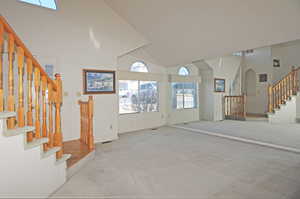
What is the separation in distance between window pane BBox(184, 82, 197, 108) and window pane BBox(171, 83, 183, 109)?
0.26 metres

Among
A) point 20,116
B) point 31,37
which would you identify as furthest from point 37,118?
point 31,37

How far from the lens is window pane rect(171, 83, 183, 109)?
7.59 meters

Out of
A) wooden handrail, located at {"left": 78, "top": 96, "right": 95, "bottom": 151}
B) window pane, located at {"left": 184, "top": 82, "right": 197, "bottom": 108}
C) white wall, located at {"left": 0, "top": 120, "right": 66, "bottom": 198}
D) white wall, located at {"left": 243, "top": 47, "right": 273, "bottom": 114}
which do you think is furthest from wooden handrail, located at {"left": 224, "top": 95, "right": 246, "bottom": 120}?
white wall, located at {"left": 0, "top": 120, "right": 66, "bottom": 198}

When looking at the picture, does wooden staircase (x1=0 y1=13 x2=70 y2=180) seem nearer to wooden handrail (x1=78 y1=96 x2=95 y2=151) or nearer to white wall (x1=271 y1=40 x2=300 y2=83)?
wooden handrail (x1=78 y1=96 x2=95 y2=151)

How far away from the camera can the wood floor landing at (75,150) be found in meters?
3.13

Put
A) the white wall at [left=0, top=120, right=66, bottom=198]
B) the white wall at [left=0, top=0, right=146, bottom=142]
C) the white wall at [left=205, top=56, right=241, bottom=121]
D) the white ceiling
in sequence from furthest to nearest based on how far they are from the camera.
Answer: the white wall at [left=205, top=56, right=241, bottom=121] < the white wall at [left=0, top=0, right=146, bottom=142] < the white ceiling < the white wall at [left=0, top=120, right=66, bottom=198]

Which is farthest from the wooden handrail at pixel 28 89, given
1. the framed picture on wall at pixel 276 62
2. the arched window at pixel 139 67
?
the framed picture on wall at pixel 276 62

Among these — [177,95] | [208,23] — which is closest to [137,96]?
[177,95]

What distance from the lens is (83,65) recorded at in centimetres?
469

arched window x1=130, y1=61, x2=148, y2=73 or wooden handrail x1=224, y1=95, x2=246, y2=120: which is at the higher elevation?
arched window x1=130, y1=61, x2=148, y2=73

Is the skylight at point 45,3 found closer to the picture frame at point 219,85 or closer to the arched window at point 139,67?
the arched window at point 139,67

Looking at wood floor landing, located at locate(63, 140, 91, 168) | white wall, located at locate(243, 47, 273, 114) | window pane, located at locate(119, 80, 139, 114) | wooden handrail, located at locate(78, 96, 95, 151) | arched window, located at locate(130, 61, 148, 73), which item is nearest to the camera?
wood floor landing, located at locate(63, 140, 91, 168)

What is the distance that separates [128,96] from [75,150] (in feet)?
9.45

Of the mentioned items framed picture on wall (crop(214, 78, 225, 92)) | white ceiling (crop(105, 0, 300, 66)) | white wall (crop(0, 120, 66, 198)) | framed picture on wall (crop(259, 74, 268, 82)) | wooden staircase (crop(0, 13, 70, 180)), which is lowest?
white wall (crop(0, 120, 66, 198))
